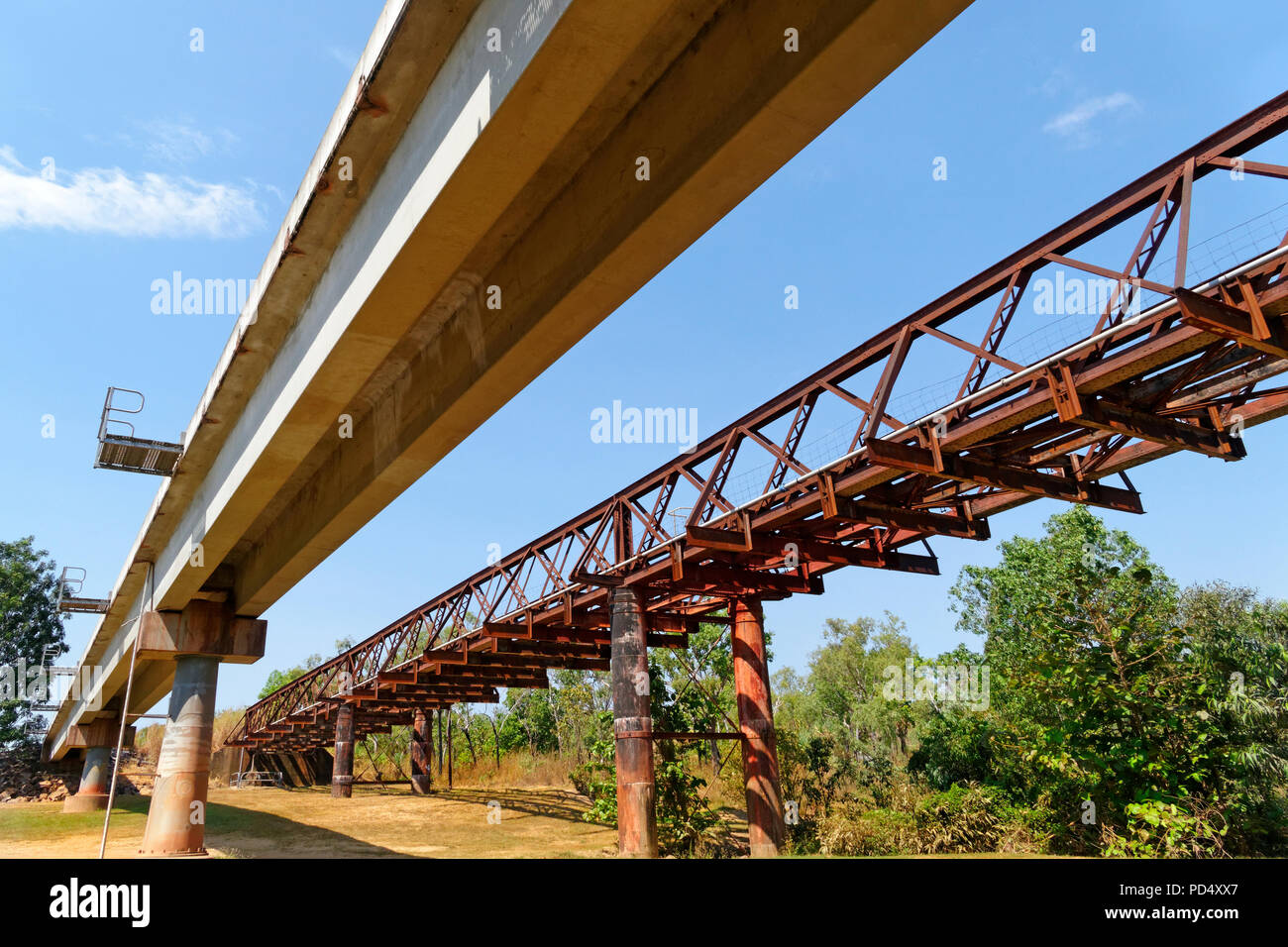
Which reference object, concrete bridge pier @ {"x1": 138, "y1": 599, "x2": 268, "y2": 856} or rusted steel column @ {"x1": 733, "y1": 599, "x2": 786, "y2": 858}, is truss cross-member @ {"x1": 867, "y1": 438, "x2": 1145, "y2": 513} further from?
concrete bridge pier @ {"x1": 138, "y1": 599, "x2": 268, "y2": 856}

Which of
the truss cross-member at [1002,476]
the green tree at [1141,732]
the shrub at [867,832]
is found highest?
the truss cross-member at [1002,476]

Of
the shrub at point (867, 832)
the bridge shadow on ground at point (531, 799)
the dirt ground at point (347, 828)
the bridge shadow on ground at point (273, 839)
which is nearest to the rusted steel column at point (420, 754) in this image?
the bridge shadow on ground at point (531, 799)

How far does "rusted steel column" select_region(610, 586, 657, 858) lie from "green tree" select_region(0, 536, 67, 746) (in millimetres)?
49839

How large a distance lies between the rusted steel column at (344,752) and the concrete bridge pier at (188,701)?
70.5 feet

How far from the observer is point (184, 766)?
15.7 meters

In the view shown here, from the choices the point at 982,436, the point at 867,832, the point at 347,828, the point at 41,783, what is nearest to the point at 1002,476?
the point at 982,436

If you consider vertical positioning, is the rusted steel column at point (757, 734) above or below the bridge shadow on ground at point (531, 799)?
above

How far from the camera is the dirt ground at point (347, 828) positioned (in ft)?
69.1

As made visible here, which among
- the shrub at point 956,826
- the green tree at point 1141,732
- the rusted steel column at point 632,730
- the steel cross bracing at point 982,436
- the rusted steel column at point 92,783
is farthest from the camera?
the rusted steel column at point 92,783

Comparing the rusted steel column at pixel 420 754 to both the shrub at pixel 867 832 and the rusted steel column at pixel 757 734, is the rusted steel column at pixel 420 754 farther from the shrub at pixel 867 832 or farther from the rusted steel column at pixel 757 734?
the rusted steel column at pixel 757 734

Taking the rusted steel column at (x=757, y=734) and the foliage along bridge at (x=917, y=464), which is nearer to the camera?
the foliage along bridge at (x=917, y=464)

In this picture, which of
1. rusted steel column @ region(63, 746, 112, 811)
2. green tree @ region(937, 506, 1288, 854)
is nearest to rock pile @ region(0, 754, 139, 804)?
rusted steel column @ region(63, 746, 112, 811)

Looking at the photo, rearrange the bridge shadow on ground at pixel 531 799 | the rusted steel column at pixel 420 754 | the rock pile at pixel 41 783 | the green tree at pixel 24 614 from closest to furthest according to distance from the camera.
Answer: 1. the bridge shadow on ground at pixel 531 799
2. the rusted steel column at pixel 420 754
3. the rock pile at pixel 41 783
4. the green tree at pixel 24 614
